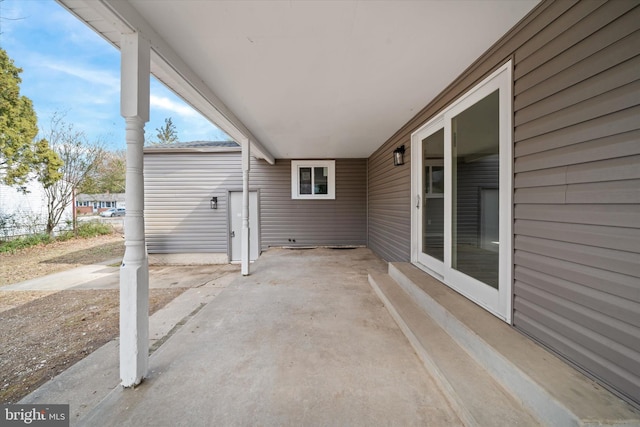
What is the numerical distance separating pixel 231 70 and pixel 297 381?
108 inches

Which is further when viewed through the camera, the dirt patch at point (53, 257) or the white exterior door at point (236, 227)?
the white exterior door at point (236, 227)

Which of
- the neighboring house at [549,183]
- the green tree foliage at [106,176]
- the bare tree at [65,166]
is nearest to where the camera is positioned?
the neighboring house at [549,183]

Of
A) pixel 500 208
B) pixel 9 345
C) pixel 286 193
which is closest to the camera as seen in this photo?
pixel 500 208

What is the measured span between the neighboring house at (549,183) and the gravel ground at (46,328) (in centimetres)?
293

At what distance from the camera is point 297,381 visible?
5.45ft

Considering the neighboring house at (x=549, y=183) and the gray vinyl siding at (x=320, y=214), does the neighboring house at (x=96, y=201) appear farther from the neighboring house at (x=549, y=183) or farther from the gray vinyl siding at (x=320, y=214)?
the neighboring house at (x=549, y=183)

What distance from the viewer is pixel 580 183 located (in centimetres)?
134

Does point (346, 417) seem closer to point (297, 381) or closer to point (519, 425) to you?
point (297, 381)

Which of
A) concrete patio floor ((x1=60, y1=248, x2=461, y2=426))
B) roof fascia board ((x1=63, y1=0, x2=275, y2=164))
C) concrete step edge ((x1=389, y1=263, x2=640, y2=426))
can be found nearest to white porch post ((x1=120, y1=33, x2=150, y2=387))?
roof fascia board ((x1=63, y1=0, x2=275, y2=164))

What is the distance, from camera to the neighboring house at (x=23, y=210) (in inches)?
341

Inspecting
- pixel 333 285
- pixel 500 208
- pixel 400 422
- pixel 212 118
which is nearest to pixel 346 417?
pixel 400 422

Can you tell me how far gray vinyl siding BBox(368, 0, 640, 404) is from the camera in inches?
44.5

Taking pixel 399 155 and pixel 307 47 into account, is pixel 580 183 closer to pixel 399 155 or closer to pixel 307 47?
pixel 307 47

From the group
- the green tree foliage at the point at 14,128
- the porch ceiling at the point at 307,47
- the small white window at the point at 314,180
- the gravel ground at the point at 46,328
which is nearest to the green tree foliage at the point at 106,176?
the green tree foliage at the point at 14,128
